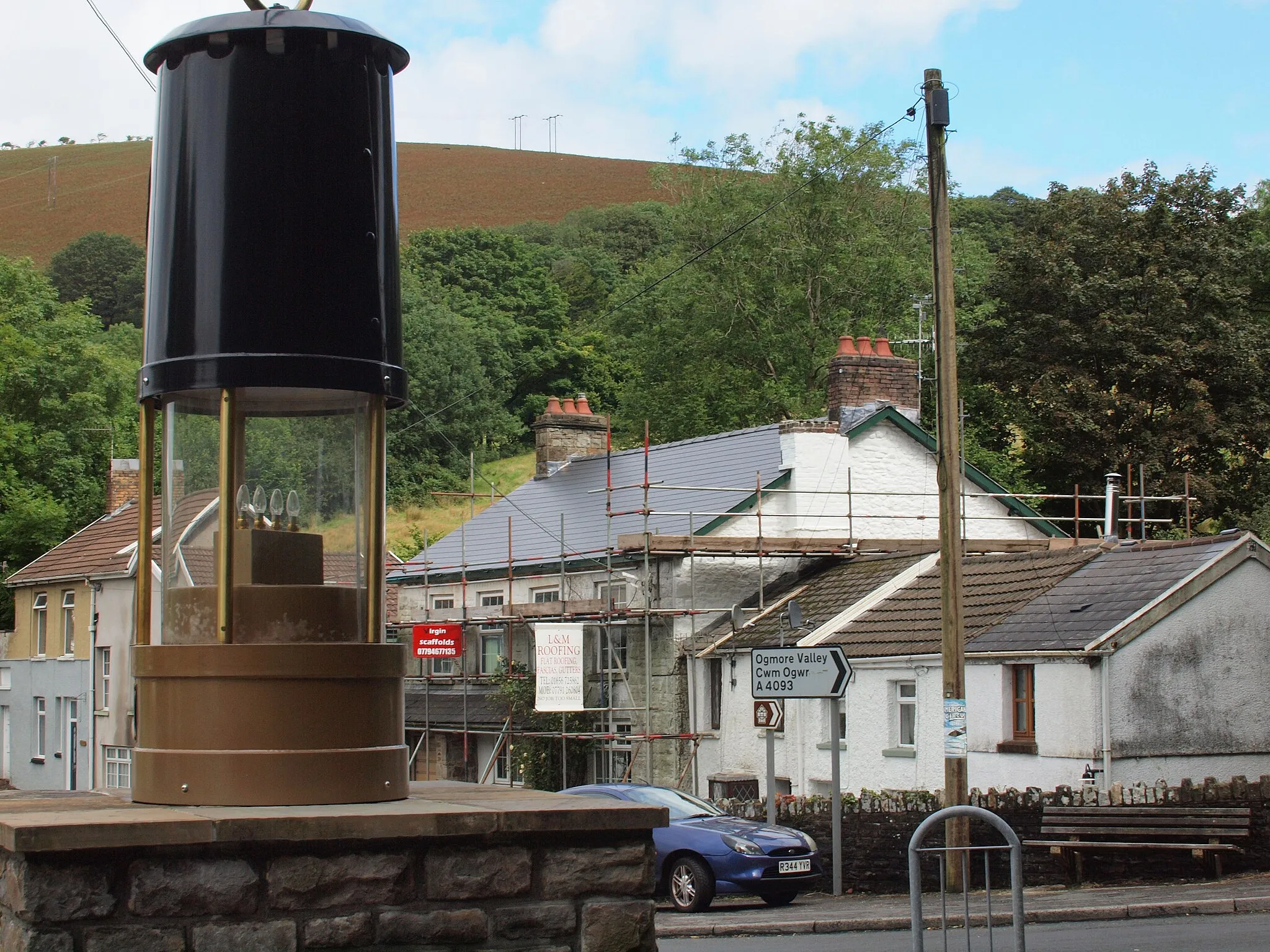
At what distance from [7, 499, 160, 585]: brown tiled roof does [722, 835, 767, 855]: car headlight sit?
24.9 m

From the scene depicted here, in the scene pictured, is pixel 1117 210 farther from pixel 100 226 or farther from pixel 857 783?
pixel 100 226

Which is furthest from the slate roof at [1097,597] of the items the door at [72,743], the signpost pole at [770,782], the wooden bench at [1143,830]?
the door at [72,743]

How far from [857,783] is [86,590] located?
83.4 feet

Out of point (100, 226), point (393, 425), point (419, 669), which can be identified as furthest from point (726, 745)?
point (100, 226)

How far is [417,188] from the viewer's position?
147 m

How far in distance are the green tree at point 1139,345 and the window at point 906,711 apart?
21849mm

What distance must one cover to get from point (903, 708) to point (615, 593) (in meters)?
7.84

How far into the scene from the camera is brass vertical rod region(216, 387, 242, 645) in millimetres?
6395

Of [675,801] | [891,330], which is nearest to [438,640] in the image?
[675,801]

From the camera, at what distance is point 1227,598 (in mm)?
22406

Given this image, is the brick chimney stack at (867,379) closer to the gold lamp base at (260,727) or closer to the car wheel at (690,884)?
the car wheel at (690,884)

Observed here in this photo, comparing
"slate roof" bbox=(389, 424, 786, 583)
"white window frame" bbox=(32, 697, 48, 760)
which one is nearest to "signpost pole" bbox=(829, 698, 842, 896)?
"slate roof" bbox=(389, 424, 786, 583)

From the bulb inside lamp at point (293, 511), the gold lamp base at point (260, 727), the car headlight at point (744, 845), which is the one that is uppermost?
the bulb inside lamp at point (293, 511)

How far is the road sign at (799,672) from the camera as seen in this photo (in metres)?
18.0
